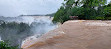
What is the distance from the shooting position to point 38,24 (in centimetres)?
2114

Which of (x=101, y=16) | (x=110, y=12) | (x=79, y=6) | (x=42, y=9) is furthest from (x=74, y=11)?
(x=42, y=9)

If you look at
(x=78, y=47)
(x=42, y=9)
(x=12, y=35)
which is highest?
(x=78, y=47)

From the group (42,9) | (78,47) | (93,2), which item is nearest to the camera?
(78,47)

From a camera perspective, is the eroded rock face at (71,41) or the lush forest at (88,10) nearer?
the eroded rock face at (71,41)

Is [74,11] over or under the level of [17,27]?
over

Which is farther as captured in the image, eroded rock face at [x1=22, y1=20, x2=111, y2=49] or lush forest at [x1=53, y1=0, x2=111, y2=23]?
lush forest at [x1=53, y1=0, x2=111, y2=23]

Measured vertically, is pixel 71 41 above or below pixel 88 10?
above

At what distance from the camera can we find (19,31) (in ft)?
59.6

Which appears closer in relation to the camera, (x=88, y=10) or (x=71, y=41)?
(x=71, y=41)

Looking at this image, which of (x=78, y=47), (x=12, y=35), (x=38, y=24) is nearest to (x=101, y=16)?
(x=78, y=47)

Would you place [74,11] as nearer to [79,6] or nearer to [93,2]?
[79,6]

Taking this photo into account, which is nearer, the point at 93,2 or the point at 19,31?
the point at 93,2

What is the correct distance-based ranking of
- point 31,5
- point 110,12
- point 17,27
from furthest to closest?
1. point 31,5
2. point 17,27
3. point 110,12

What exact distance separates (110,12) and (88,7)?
1.50m
